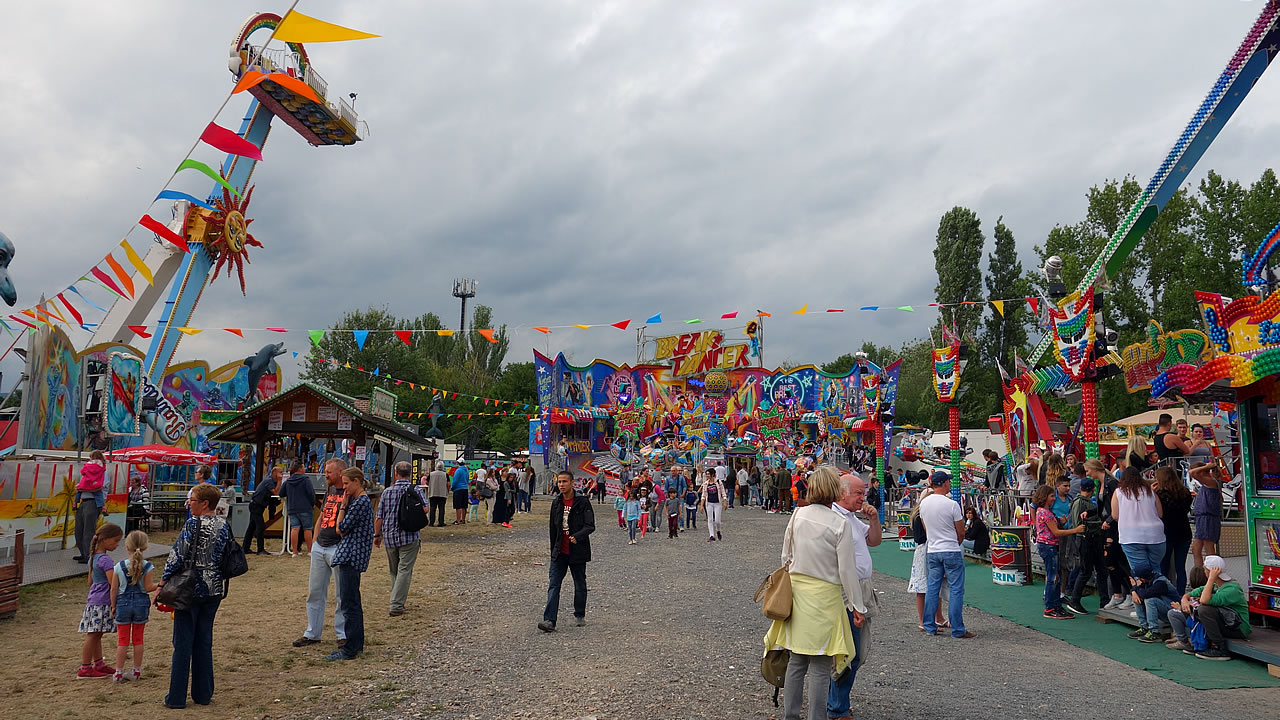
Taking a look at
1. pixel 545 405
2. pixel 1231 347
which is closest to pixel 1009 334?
pixel 545 405

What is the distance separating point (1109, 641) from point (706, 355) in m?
31.5

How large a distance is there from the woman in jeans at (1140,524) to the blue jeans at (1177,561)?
0.88ft

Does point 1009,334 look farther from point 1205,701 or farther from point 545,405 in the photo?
point 1205,701

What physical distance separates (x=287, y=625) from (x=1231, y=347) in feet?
31.1

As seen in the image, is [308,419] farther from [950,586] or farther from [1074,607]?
[1074,607]

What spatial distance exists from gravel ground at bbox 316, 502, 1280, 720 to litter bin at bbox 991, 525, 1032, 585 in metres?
1.60

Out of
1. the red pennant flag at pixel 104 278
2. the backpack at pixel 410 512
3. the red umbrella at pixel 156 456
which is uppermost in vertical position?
the red pennant flag at pixel 104 278

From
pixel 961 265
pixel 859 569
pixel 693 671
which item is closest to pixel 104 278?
pixel 693 671

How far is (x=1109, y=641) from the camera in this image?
7.23 m

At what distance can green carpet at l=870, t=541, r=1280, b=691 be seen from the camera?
5.95 m

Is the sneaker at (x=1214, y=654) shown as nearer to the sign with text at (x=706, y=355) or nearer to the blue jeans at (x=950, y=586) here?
the blue jeans at (x=950, y=586)

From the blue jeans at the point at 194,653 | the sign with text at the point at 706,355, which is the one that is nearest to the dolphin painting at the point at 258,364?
the sign with text at the point at 706,355

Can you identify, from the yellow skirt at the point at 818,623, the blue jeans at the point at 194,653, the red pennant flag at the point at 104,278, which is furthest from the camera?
the red pennant flag at the point at 104,278

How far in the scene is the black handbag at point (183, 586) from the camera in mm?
5004
